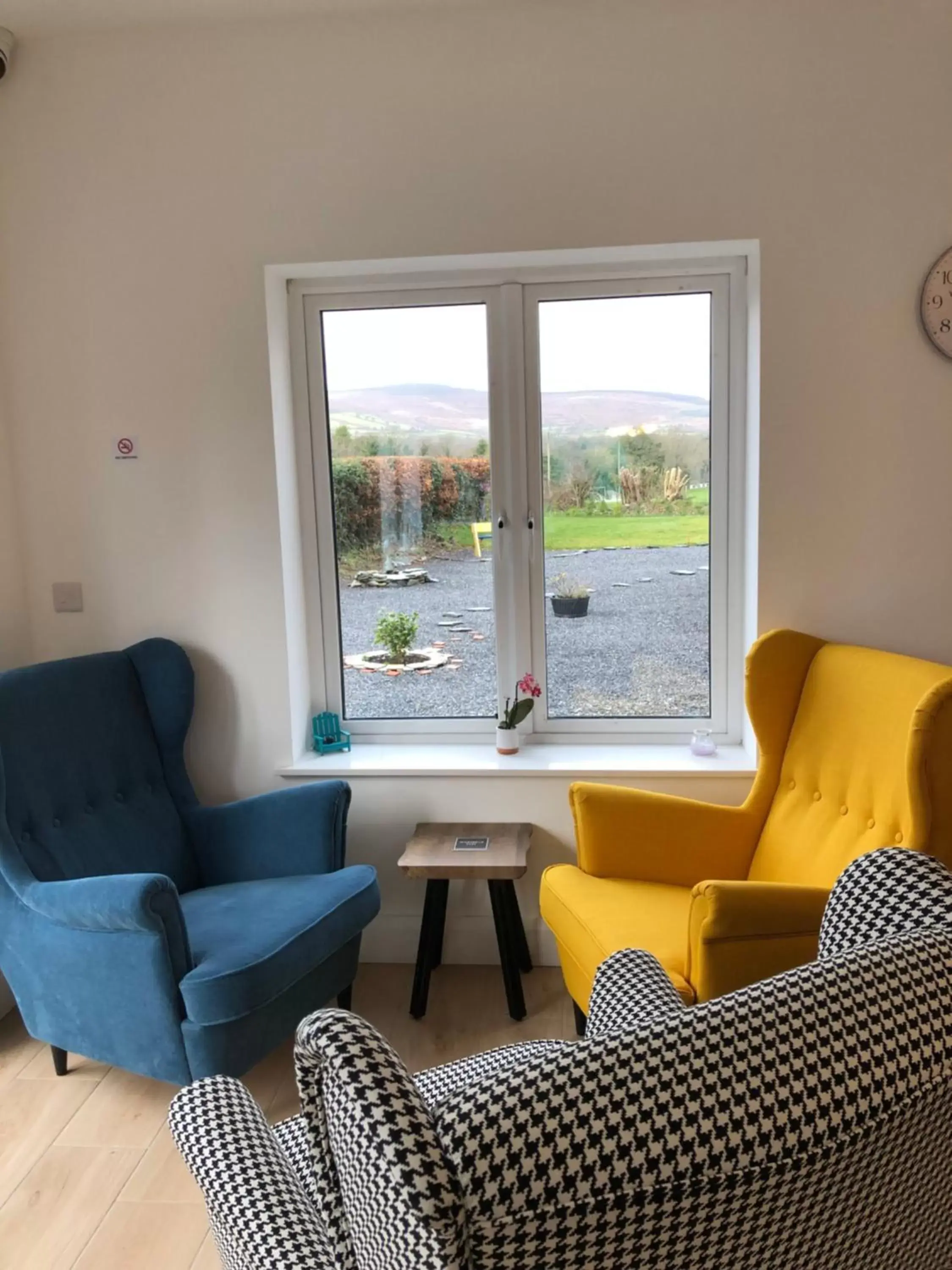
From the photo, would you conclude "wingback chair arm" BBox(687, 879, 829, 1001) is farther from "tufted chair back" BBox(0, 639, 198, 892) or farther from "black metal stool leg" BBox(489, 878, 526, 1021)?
"tufted chair back" BBox(0, 639, 198, 892)

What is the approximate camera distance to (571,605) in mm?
2947

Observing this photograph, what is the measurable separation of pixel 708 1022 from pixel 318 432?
8.15 feet

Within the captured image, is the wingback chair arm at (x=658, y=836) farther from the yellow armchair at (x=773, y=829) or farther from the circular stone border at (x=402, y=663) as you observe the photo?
the circular stone border at (x=402, y=663)

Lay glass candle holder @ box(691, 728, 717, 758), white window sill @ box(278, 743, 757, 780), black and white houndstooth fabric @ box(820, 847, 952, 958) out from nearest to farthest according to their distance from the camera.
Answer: black and white houndstooth fabric @ box(820, 847, 952, 958)
white window sill @ box(278, 743, 757, 780)
glass candle holder @ box(691, 728, 717, 758)

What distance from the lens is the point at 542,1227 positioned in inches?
24.8

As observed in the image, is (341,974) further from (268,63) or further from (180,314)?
(268,63)

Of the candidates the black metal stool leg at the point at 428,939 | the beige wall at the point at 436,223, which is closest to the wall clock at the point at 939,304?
the beige wall at the point at 436,223

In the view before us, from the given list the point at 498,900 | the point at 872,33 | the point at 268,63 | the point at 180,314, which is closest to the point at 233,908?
the point at 498,900

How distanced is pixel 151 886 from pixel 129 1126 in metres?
0.64

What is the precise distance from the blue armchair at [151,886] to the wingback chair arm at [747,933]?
0.91 metres

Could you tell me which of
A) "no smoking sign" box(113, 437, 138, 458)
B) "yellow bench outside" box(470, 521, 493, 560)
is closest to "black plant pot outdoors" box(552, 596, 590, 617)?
"yellow bench outside" box(470, 521, 493, 560)

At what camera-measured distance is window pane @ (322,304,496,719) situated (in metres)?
2.90

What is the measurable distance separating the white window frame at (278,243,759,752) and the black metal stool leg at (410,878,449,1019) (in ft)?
1.93

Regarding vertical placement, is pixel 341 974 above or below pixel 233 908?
below
